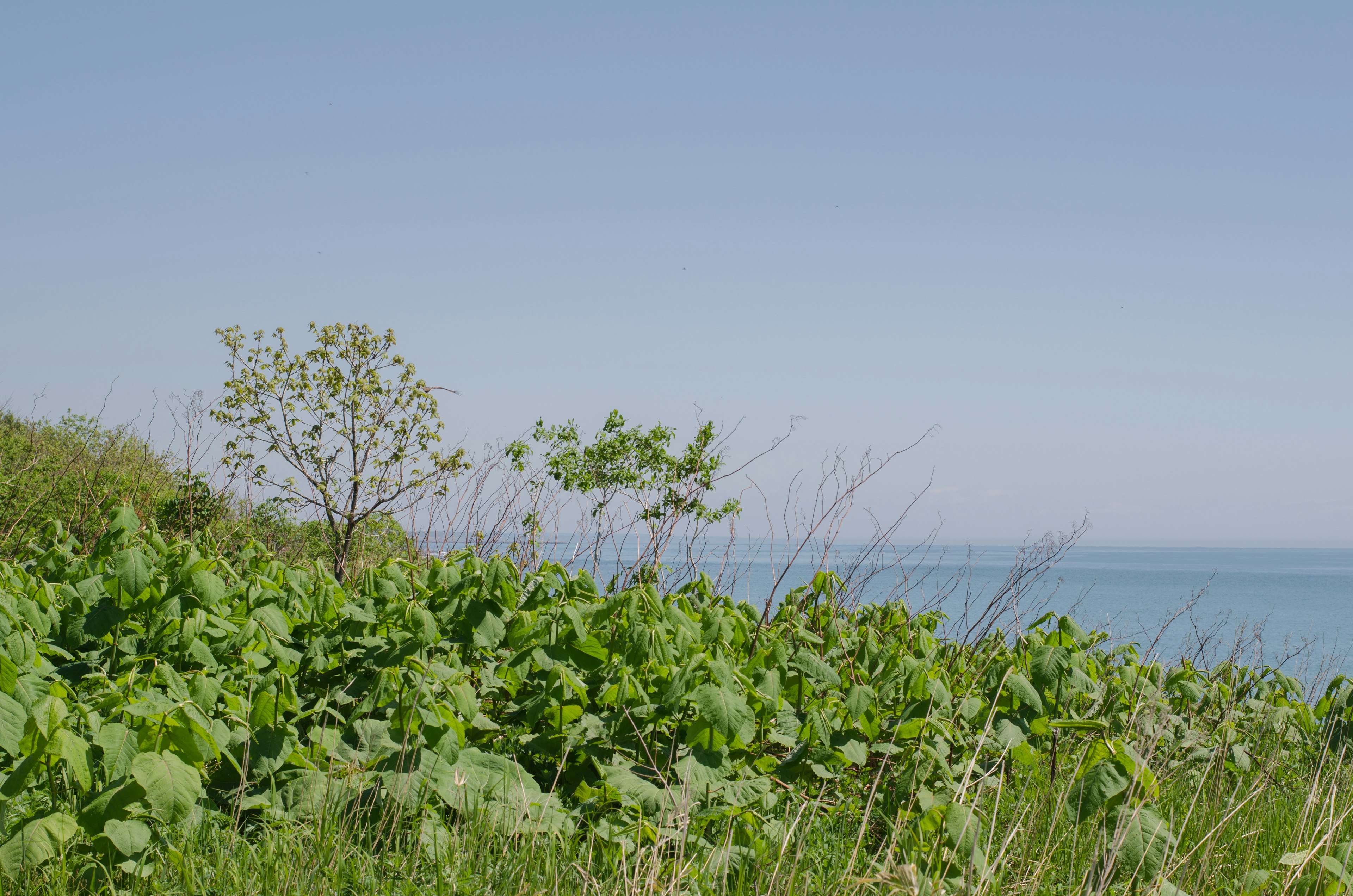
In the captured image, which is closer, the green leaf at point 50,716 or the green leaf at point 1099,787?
the green leaf at point 50,716

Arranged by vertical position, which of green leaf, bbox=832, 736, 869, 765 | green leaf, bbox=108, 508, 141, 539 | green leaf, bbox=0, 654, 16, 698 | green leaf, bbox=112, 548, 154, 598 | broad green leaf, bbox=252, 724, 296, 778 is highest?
green leaf, bbox=108, 508, 141, 539

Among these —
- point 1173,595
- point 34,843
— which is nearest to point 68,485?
point 34,843

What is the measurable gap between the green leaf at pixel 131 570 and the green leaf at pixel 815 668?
6.71 feet

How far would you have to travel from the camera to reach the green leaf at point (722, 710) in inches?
88.0

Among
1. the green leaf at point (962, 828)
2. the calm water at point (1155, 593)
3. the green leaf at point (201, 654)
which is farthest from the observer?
the calm water at point (1155, 593)

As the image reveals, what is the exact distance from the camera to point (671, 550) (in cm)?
593

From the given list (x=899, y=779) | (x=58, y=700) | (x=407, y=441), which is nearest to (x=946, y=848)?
(x=899, y=779)

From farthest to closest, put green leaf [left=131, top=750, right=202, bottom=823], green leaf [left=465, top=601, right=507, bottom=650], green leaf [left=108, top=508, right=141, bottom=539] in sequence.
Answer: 1. green leaf [left=108, top=508, right=141, bottom=539]
2. green leaf [left=465, top=601, right=507, bottom=650]
3. green leaf [left=131, top=750, right=202, bottom=823]

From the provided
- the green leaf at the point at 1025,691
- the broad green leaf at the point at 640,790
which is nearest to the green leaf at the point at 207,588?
the broad green leaf at the point at 640,790

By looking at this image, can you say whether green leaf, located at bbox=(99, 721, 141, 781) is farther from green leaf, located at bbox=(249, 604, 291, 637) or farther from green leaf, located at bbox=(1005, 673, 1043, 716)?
green leaf, located at bbox=(1005, 673, 1043, 716)

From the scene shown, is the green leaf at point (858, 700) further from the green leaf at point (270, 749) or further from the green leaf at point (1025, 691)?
the green leaf at point (270, 749)

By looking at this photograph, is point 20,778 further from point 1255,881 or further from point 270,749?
point 1255,881

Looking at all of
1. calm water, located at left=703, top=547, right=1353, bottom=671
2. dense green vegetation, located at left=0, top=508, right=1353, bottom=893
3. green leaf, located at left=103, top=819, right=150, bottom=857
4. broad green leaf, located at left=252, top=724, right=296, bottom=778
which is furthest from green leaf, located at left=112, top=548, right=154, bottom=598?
calm water, located at left=703, top=547, right=1353, bottom=671

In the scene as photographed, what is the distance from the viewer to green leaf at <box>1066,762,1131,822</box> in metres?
2.04
